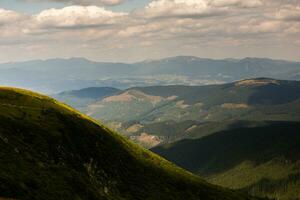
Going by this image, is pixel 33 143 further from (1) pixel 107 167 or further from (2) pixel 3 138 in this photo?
(1) pixel 107 167

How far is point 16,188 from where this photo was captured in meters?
65.6

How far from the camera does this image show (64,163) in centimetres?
11944

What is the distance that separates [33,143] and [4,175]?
51149mm

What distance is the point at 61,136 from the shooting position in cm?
14338

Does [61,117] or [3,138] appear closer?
[3,138]

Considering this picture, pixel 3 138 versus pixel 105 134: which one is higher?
pixel 3 138

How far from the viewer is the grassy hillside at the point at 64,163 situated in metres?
80.4

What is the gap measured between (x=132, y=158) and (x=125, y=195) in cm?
6069

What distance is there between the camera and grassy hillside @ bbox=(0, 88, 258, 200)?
80.4m

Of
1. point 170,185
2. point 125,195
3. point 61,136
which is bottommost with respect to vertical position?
point 170,185

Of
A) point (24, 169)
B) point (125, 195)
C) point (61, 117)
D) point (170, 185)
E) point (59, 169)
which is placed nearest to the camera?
point (24, 169)

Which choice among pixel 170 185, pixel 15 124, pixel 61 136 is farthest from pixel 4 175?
pixel 170 185

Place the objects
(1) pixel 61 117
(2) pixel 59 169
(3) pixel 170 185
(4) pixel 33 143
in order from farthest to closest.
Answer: (3) pixel 170 185 → (1) pixel 61 117 → (4) pixel 33 143 → (2) pixel 59 169

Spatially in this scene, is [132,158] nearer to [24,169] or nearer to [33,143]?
[33,143]
